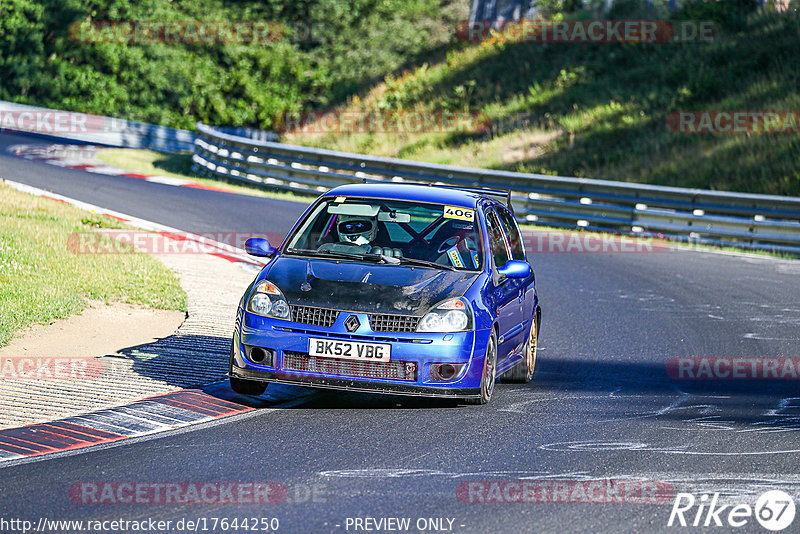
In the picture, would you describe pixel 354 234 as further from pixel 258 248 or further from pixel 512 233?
pixel 512 233

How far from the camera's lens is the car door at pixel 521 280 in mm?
9617

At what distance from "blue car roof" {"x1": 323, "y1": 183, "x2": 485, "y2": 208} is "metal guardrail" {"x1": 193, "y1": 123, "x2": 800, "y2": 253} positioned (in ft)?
39.7

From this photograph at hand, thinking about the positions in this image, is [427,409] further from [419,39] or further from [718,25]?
[419,39]

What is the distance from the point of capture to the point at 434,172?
2464 centimetres

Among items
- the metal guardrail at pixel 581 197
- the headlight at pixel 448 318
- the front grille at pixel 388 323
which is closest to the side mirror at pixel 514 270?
the headlight at pixel 448 318

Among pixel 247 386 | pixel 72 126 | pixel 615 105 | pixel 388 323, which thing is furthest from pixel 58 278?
pixel 72 126

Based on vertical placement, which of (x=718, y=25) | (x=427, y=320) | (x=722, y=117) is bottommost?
(x=427, y=320)

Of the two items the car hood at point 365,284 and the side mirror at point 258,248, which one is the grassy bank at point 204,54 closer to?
the side mirror at point 258,248

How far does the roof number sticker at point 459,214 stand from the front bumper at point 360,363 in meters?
1.39

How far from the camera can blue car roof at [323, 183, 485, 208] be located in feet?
30.7

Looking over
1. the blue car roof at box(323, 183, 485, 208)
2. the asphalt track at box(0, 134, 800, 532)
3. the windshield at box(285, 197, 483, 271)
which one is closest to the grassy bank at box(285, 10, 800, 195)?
the asphalt track at box(0, 134, 800, 532)

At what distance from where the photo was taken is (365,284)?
8195mm

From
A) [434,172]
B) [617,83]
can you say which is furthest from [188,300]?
[617,83]

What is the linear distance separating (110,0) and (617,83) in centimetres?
2822
